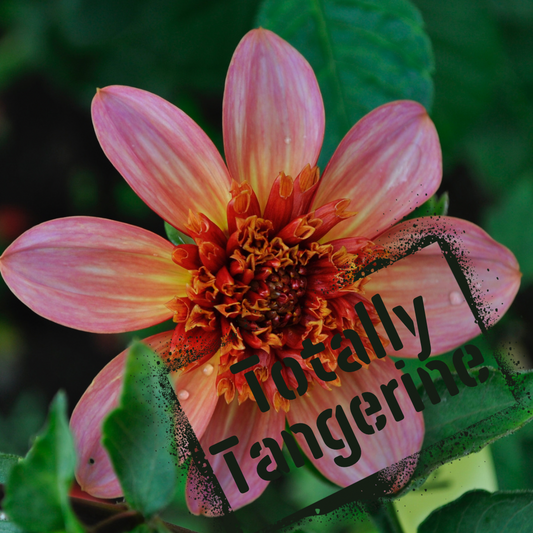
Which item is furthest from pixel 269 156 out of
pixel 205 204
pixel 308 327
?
pixel 308 327

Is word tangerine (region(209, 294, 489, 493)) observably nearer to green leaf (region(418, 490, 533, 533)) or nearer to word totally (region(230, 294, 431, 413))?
word totally (region(230, 294, 431, 413))

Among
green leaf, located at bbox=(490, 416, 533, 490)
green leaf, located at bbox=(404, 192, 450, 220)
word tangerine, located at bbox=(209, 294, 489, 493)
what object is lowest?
green leaf, located at bbox=(490, 416, 533, 490)

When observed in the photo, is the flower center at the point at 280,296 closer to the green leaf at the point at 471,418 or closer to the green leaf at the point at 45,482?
the green leaf at the point at 471,418

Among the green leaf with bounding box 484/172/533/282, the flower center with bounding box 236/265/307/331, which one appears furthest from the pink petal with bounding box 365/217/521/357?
the green leaf with bounding box 484/172/533/282

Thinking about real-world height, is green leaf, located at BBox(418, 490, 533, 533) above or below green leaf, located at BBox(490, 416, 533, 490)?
above

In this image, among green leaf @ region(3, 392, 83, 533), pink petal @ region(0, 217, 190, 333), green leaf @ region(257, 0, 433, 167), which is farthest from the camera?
green leaf @ region(257, 0, 433, 167)

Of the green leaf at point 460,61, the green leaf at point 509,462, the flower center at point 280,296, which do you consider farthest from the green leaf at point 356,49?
the green leaf at point 509,462

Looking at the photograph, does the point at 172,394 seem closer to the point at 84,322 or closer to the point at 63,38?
the point at 84,322
